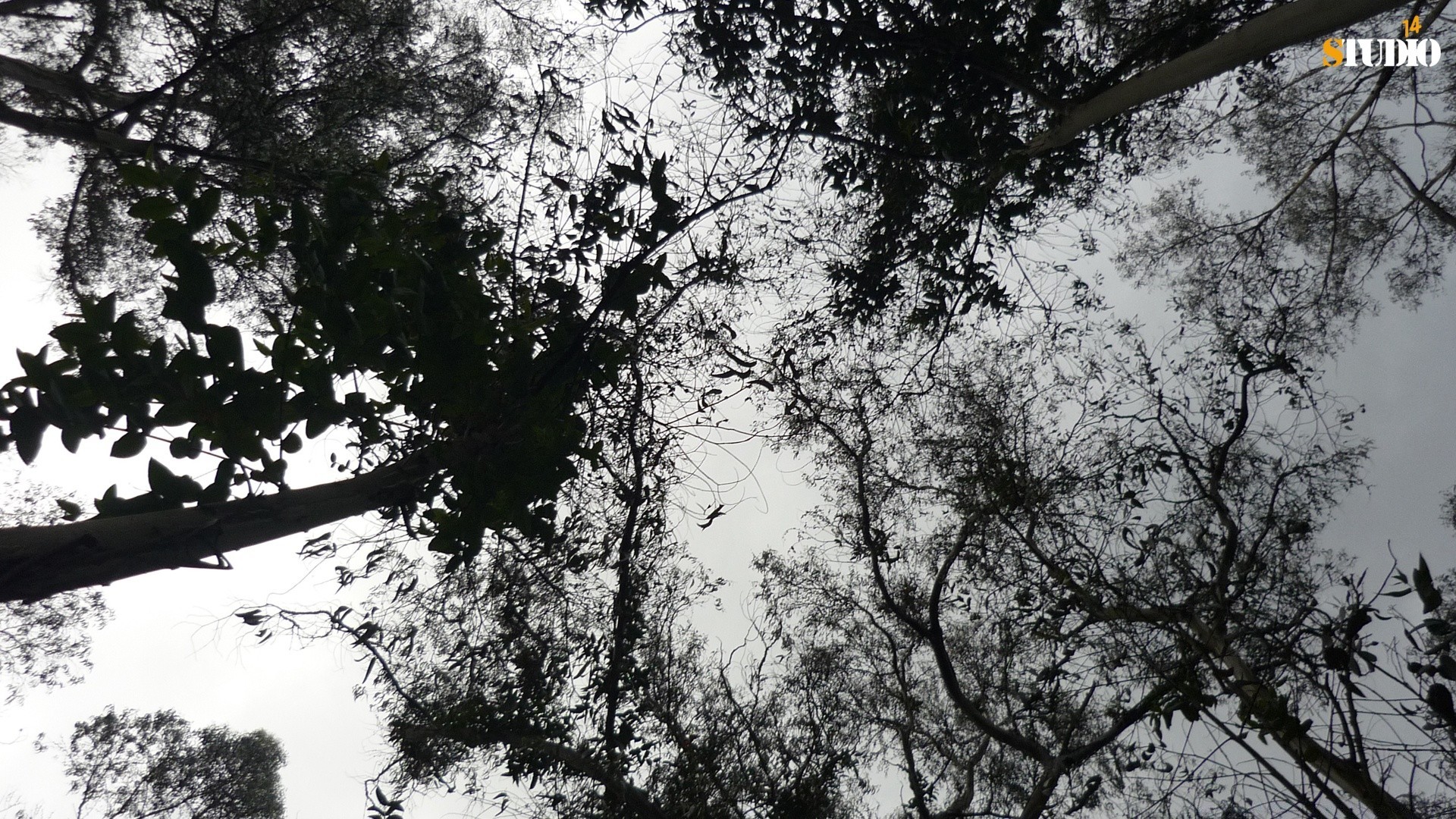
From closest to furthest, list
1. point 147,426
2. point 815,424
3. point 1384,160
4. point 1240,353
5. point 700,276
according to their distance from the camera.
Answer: point 147,426, point 700,276, point 1240,353, point 815,424, point 1384,160

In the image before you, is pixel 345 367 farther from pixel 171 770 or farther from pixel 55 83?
pixel 171 770

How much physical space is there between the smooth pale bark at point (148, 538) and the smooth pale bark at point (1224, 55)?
471 cm

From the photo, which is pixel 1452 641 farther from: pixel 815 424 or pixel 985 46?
pixel 815 424

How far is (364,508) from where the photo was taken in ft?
7.47

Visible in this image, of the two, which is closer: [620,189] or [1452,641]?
[1452,641]

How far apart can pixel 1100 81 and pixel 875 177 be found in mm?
1610

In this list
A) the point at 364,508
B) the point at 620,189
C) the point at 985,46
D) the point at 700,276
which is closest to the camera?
the point at 364,508

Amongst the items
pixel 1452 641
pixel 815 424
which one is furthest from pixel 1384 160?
pixel 1452 641

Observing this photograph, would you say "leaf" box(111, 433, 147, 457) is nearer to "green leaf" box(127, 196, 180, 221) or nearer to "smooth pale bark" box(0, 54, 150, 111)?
"green leaf" box(127, 196, 180, 221)

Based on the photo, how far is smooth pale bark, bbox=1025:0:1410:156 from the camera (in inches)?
130


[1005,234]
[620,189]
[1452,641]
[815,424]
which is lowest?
[1452,641]

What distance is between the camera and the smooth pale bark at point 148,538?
5.04 feet

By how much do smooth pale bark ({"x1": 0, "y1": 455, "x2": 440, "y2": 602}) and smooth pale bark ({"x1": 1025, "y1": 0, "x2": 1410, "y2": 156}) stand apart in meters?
4.71

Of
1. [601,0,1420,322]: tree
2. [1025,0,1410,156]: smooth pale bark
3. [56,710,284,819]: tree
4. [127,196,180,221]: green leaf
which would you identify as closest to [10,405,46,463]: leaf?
[127,196,180,221]: green leaf
